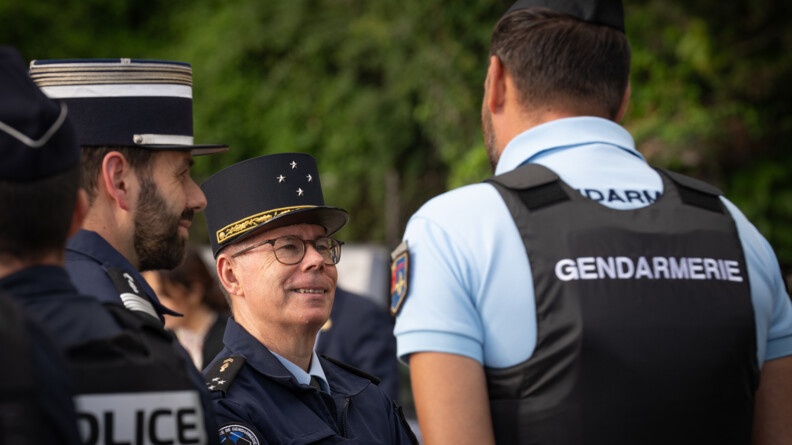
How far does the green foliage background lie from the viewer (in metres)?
9.66

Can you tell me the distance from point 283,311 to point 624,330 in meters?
1.52

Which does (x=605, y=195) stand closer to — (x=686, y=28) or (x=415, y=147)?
(x=686, y=28)

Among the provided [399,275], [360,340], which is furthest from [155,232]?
[360,340]

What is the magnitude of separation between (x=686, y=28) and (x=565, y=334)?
789 centimetres

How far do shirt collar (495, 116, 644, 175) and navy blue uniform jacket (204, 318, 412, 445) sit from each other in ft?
3.38

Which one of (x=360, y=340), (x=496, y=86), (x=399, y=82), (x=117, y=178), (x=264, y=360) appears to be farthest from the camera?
(x=399, y=82)

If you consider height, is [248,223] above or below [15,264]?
above

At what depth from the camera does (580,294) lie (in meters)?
2.47

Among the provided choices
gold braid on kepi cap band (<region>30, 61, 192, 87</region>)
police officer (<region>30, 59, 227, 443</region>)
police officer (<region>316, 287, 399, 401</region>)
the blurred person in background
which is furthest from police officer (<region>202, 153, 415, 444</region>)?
the blurred person in background

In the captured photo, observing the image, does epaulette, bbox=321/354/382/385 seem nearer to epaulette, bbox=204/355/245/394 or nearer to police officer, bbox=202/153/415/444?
police officer, bbox=202/153/415/444

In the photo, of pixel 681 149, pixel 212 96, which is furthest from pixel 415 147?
pixel 681 149

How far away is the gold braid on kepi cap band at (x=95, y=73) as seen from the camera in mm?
3385

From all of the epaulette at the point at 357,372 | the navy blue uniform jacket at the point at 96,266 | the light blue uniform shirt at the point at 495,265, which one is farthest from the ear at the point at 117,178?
the light blue uniform shirt at the point at 495,265

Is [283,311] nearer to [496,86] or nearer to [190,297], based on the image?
[496,86]
